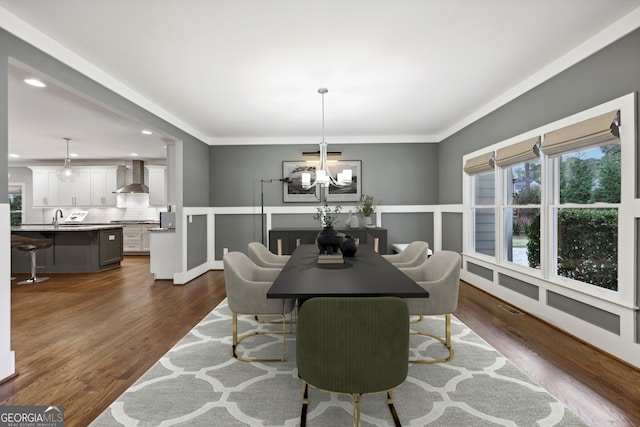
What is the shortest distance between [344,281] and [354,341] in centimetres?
63

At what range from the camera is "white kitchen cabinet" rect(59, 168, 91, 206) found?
8.22 metres

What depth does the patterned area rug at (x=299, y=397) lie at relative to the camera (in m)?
1.71

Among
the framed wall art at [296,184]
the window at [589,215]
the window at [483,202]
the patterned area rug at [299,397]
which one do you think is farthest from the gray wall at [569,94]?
the framed wall art at [296,184]

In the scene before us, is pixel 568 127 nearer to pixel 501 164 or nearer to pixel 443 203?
pixel 501 164

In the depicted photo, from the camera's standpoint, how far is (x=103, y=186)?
824 cm

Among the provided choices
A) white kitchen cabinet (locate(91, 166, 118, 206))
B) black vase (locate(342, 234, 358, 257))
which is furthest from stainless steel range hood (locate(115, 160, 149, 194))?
black vase (locate(342, 234, 358, 257))

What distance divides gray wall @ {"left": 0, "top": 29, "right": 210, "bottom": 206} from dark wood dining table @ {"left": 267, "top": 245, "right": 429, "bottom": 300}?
2.13 meters

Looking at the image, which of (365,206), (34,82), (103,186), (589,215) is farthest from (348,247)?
(103,186)

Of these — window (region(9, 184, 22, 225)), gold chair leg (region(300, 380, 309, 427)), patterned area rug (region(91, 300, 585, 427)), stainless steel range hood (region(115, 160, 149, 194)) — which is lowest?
patterned area rug (region(91, 300, 585, 427))

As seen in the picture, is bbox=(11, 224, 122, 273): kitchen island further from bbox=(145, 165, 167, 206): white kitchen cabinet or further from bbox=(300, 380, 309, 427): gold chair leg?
bbox=(300, 380, 309, 427): gold chair leg

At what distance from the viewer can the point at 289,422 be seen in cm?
170

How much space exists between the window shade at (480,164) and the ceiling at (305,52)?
0.64 metres

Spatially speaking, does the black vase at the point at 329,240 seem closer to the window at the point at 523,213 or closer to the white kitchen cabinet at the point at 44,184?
the window at the point at 523,213

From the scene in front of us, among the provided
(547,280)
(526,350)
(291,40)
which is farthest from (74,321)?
(547,280)
